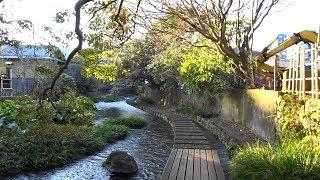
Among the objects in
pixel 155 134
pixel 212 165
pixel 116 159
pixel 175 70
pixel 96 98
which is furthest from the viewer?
pixel 96 98

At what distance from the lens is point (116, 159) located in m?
12.2

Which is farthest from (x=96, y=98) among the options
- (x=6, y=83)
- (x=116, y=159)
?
(x=116, y=159)

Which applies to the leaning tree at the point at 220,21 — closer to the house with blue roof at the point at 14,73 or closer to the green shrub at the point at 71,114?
the green shrub at the point at 71,114

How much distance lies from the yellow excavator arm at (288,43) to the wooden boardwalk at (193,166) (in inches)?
252

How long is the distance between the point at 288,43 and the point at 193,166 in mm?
8294

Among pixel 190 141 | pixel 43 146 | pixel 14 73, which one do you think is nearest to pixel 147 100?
pixel 14 73

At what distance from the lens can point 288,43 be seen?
660 inches

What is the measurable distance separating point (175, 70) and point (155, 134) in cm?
Result: 1196

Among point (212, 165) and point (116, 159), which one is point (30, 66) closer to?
point (116, 159)

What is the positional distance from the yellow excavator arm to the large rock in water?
842 cm

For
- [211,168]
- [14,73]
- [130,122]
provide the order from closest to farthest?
[211,168] → [130,122] → [14,73]

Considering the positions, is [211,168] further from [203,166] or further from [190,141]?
[190,141]

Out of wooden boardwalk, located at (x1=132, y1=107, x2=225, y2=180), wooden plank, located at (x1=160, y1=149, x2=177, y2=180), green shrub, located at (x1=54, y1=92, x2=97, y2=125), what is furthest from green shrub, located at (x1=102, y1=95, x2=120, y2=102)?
wooden plank, located at (x1=160, y1=149, x2=177, y2=180)

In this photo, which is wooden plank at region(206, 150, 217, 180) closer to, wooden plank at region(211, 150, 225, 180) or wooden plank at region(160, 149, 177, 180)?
wooden plank at region(211, 150, 225, 180)
